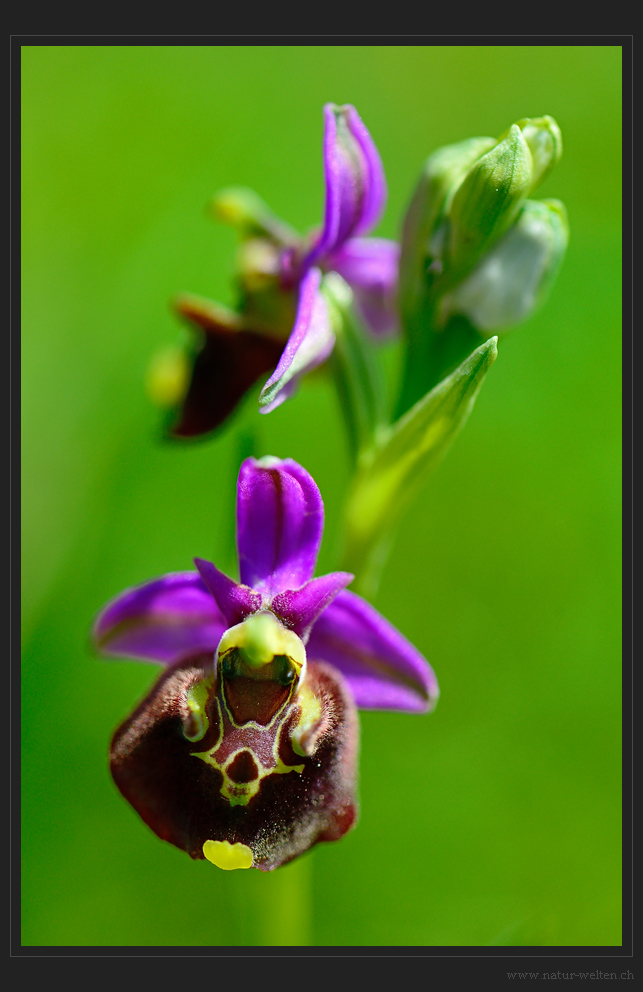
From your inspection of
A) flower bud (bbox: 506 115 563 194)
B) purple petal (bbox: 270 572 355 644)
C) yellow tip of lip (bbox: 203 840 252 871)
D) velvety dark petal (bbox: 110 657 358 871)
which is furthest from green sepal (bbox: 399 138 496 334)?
yellow tip of lip (bbox: 203 840 252 871)

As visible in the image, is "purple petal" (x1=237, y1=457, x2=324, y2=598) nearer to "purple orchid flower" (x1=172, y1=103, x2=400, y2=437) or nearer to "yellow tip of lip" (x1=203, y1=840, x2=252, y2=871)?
"purple orchid flower" (x1=172, y1=103, x2=400, y2=437)

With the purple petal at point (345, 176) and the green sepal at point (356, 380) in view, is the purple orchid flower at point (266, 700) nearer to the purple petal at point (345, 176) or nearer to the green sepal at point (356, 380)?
the green sepal at point (356, 380)

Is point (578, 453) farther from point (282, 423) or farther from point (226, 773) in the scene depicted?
point (226, 773)

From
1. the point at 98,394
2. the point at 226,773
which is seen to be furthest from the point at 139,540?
the point at 226,773

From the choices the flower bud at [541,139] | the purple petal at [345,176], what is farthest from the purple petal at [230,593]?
the flower bud at [541,139]

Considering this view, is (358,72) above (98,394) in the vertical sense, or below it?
above

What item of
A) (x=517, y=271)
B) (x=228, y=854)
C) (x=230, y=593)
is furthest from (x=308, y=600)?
(x=517, y=271)
